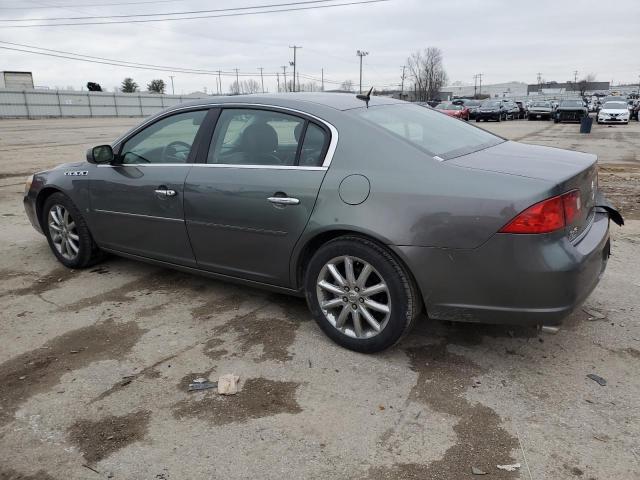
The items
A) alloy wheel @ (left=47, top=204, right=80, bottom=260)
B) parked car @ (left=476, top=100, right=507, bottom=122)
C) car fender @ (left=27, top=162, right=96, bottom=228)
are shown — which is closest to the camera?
car fender @ (left=27, top=162, right=96, bottom=228)

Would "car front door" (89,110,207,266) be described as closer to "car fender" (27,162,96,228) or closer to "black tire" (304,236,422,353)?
"car fender" (27,162,96,228)

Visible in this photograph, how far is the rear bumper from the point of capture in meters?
2.68

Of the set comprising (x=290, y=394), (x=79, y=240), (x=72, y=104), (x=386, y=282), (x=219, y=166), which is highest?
(x=72, y=104)

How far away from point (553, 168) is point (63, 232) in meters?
4.29

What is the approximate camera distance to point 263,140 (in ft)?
11.9

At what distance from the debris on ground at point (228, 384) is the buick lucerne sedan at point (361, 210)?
69 cm

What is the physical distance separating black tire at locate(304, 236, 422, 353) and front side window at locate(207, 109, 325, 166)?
58 cm

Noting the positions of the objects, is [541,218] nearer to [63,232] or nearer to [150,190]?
[150,190]

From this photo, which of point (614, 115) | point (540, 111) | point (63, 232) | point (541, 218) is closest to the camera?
point (541, 218)

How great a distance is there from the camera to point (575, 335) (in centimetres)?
351

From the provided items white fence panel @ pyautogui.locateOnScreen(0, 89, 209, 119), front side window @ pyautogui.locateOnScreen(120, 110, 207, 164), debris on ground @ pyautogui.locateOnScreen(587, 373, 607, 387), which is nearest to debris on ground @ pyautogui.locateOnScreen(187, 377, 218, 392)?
front side window @ pyautogui.locateOnScreen(120, 110, 207, 164)

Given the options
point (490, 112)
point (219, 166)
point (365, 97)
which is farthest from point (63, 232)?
point (490, 112)

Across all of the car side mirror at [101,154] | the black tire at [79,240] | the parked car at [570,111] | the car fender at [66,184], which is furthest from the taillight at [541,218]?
the parked car at [570,111]

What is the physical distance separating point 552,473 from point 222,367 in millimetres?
1870
